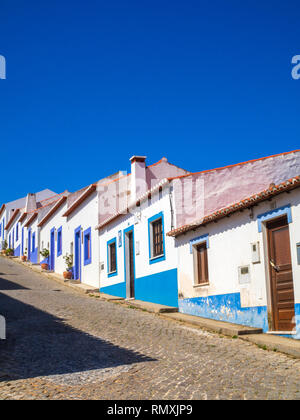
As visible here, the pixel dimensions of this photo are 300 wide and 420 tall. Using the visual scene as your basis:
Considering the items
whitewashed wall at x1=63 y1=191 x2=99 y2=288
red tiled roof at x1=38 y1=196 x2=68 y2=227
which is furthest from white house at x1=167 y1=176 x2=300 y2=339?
red tiled roof at x1=38 y1=196 x2=68 y2=227

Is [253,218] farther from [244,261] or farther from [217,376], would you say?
[217,376]

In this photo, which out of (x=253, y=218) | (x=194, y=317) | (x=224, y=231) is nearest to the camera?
(x=253, y=218)

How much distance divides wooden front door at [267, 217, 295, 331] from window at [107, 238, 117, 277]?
10.6 meters

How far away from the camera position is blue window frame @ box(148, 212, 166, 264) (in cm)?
1602

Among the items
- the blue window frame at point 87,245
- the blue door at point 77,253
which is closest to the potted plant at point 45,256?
the blue door at point 77,253

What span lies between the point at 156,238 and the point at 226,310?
5.04 meters

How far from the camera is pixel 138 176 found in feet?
65.9

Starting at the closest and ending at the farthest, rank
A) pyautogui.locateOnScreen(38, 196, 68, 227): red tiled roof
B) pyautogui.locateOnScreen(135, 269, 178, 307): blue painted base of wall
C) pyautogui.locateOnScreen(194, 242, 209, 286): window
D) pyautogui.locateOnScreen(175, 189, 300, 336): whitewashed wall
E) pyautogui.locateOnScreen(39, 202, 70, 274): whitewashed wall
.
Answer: pyautogui.locateOnScreen(175, 189, 300, 336): whitewashed wall, pyautogui.locateOnScreen(194, 242, 209, 286): window, pyautogui.locateOnScreen(135, 269, 178, 307): blue painted base of wall, pyautogui.locateOnScreen(39, 202, 70, 274): whitewashed wall, pyautogui.locateOnScreen(38, 196, 68, 227): red tiled roof

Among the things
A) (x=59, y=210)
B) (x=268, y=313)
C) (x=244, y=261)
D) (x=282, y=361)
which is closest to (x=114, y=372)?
(x=282, y=361)

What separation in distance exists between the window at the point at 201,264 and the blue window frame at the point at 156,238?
1.97 metres

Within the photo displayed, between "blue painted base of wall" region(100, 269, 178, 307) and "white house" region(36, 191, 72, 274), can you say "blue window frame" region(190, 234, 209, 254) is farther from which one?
"white house" region(36, 191, 72, 274)

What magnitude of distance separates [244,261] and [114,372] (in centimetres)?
492

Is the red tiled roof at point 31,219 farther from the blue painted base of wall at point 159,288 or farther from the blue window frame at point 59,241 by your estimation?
the blue painted base of wall at point 159,288
